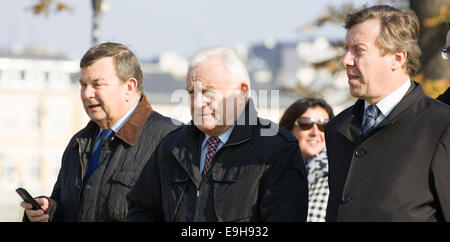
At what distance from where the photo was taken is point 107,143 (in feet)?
17.8

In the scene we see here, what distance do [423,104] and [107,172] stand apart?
2.20 meters

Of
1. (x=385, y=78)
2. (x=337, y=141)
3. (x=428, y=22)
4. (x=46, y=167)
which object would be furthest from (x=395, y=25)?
(x=46, y=167)

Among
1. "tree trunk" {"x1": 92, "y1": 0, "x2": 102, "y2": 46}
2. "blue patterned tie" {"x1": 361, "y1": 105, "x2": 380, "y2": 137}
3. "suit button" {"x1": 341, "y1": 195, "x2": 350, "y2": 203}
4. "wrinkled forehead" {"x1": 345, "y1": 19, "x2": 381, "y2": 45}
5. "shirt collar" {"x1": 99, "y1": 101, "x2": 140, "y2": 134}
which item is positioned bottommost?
"suit button" {"x1": 341, "y1": 195, "x2": 350, "y2": 203}

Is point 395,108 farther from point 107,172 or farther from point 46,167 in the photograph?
point 46,167

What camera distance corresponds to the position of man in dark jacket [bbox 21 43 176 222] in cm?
522

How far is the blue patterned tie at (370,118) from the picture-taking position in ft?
13.5

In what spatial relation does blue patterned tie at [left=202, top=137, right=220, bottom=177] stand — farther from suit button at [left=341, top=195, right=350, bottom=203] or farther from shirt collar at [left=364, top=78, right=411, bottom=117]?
shirt collar at [left=364, top=78, right=411, bottom=117]

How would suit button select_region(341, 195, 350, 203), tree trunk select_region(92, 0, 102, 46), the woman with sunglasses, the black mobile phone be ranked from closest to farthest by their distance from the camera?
suit button select_region(341, 195, 350, 203) < the black mobile phone < the woman with sunglasses < tree trunk select_region(92, 0, 102, 46)

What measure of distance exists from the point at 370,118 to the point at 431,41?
5375 mm

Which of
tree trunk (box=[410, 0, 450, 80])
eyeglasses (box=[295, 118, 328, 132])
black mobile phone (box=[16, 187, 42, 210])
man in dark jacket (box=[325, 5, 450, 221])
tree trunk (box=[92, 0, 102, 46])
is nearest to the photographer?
man in dark jacket (box=[325, 5, 450, 221])

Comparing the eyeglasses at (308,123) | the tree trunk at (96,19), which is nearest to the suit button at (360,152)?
the eyeglasses at (308,123)

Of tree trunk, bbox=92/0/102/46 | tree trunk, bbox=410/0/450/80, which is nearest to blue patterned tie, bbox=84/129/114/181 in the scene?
tree trunk, bbox=92/0/102/46

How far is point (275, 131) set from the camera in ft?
14.7

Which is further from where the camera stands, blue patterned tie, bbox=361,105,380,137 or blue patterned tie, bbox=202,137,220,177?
blue patterned tie, bbox=202,137,220,177
